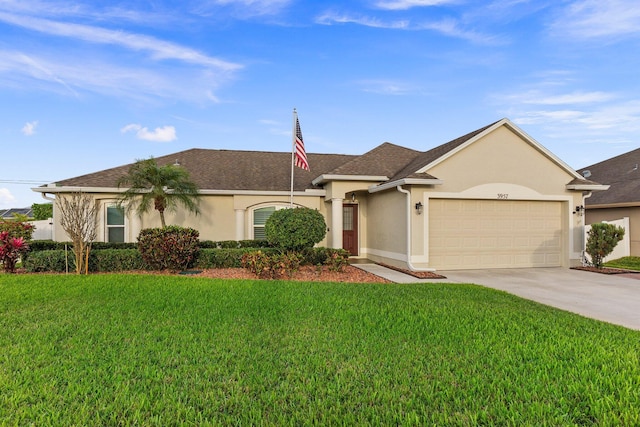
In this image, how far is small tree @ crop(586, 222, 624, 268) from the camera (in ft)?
38.1

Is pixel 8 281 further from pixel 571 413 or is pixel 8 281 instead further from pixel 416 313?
pixel 571 413

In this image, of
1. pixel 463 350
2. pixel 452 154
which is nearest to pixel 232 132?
pixel 452 154

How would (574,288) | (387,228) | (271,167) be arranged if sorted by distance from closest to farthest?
1. (574,288)
2. (387,228)
3. (271,167)

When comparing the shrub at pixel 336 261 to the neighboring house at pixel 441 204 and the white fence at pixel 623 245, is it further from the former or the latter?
the white fence at pixel 623 245

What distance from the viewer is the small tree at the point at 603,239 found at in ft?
38.1

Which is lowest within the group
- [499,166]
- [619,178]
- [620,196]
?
[620,196]

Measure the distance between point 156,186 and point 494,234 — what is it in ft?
39.4

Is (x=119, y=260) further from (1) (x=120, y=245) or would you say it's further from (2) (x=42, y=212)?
(2) (x=42, y=212)

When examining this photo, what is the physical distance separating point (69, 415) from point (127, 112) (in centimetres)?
1583

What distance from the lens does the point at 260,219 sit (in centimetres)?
1491

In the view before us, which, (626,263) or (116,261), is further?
(626,263)

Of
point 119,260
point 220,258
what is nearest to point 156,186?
point 119,260

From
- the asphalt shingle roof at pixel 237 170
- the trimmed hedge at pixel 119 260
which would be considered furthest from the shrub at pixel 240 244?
the asphalt shingle roof at pixel 237 170

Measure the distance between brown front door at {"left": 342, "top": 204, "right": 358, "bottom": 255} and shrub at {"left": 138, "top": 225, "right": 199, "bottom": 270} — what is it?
6552 millimetres
